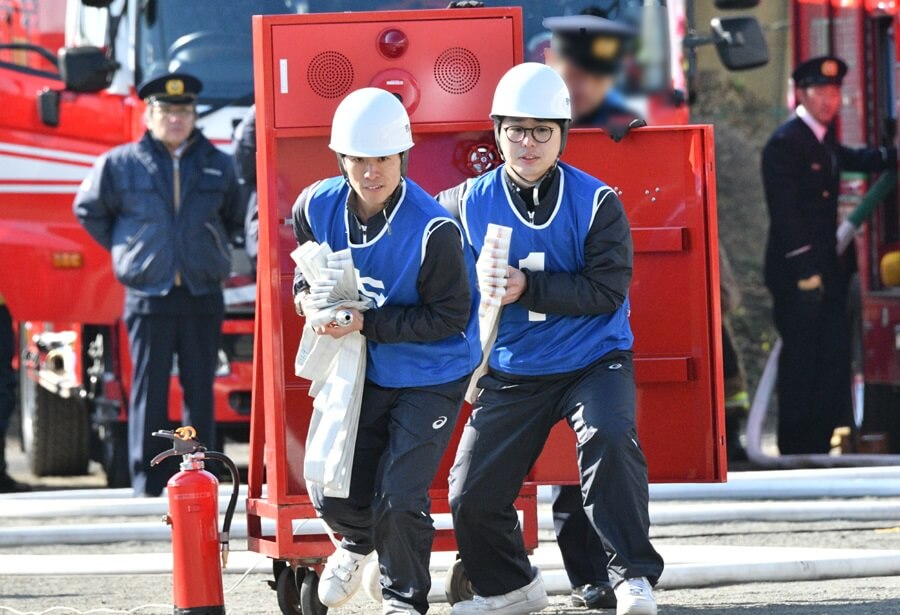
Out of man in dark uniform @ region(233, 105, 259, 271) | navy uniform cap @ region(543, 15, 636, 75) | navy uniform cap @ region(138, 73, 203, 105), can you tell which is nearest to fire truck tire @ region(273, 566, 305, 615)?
navy uniform cap @ region(543, 15, 636, 75)

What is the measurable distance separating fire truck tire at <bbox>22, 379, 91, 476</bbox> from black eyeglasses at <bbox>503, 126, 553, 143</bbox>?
20.5ft

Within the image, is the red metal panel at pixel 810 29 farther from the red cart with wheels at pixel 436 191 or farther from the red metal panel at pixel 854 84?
the red cart with wheels at pixel 436 191

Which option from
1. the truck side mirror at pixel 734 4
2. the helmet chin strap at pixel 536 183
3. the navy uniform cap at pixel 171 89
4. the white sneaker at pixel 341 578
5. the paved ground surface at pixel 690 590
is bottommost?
the paved ground surface at pixel 690 590

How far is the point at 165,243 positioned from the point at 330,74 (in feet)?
11.5

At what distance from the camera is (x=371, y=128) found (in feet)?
20.6

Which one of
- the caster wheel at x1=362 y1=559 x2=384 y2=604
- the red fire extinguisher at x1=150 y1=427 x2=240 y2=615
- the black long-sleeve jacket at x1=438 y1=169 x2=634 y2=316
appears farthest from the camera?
the caster wheel at x1=362 y1=559 x2=384 y2=604

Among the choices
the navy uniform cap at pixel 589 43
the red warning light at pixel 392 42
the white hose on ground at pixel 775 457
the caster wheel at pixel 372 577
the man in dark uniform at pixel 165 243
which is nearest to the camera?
the caster wheel at pixel 372 577

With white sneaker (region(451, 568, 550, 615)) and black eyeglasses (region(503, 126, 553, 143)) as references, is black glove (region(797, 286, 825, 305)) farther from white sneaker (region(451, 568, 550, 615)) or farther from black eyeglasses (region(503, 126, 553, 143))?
black eyeglasses (region(503, 126, 553, 143))

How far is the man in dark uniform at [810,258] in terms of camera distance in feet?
39.0

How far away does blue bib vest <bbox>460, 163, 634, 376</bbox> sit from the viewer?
21.8ft

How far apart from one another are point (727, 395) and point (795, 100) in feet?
6.28

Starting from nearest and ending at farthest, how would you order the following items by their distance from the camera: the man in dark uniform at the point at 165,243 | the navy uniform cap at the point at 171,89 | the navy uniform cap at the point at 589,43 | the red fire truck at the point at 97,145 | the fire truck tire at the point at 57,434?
the navy uniform cap at the point at 589,43 → the man in dark uniform at the point at 165,243 → the navy uniform cap at the point at 171,89 → the red fire truck at the point at 97,145 → the fire truck tire at the point at 57,434

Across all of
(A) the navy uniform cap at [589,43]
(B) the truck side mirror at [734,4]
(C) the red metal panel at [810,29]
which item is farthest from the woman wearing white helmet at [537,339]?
(C) the red metal panel at [810,29]

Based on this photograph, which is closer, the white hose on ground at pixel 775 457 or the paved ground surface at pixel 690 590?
the paved ground surface at pixel 690 590
